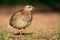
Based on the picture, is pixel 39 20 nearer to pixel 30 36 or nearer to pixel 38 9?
pixel 38 9

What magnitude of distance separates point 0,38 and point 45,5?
7015mm

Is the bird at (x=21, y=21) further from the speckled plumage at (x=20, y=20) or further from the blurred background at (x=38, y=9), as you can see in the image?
the blurred background at (x=38, y=9)

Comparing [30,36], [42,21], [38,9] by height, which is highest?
[38,9]

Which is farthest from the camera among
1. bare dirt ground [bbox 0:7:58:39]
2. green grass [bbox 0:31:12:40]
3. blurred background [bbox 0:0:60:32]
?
blurred background [bbox 0:0:60:32]

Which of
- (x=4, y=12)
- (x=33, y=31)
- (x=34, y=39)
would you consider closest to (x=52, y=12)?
(x=4, y=12)

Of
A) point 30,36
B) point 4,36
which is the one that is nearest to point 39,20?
point 30,36

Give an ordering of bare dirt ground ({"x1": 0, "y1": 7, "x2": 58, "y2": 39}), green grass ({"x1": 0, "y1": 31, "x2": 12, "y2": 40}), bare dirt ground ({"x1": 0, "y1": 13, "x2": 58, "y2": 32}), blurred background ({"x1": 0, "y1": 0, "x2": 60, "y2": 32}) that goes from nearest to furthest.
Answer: green grass ({"x1": 0, "y1": 31, "x2": 12, "y2": 40})
bare dirt ground ({"x1": 0, "y1": 7, "x2": 58, "y2": 39})
bare dirt ground ({"x1": 0, "y1": 13, "x2": 58, "y2": 32})
blurred background ({"x1": 0, "y1": 0, "x2": 60, "y2": 32})

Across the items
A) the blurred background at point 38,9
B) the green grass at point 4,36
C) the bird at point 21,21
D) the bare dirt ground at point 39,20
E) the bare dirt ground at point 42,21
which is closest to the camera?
the green grass at point 4,36

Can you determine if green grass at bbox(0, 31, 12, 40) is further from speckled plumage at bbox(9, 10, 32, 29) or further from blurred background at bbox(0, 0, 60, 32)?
blurred background at bbox(0, 0, 60, 32)

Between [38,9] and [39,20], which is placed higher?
[38,9]

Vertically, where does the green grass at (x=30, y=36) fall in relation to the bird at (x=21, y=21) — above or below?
below

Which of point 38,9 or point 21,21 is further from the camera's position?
point 38,9

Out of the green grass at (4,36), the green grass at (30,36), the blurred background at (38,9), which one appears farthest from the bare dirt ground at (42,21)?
the green grass at (4,36)

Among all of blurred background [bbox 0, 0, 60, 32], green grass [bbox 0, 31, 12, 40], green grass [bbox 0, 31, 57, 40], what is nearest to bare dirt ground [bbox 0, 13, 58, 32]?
blurred background [bbox 0, 0, 60, 32]
